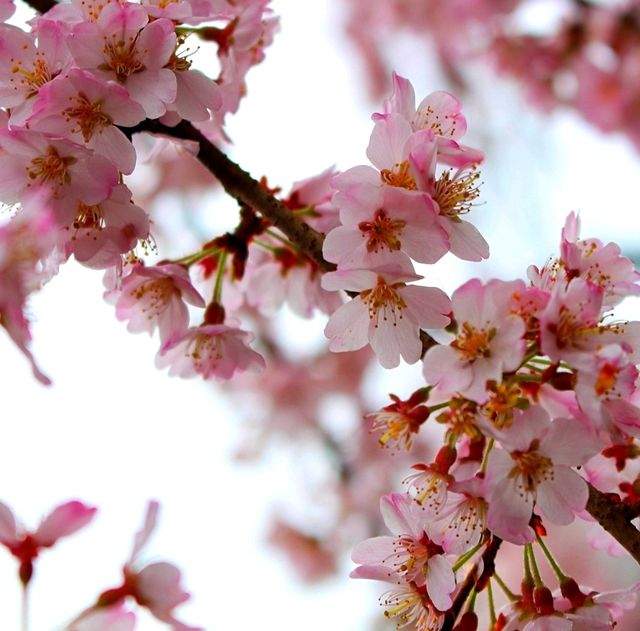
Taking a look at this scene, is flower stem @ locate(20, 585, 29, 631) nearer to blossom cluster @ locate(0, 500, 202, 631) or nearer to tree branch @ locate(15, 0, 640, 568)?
blossom cluster @ locate(0, 500, 202, 631)

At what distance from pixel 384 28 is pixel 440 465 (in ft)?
17.4

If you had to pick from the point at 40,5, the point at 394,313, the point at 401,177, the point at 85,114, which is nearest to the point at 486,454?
the point at 394,313

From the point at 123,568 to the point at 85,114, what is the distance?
441 millimetres

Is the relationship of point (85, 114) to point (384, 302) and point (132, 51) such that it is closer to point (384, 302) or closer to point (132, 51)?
point (132, 51)

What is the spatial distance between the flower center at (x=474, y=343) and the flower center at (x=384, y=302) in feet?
0.31

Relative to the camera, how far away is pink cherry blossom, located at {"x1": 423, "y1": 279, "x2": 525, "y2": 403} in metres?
0.73

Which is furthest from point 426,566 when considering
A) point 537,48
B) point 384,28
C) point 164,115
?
point 384,28

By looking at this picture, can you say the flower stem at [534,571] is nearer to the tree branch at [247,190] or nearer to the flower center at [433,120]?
the tree branch at [247,190]

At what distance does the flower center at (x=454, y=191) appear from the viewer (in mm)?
866

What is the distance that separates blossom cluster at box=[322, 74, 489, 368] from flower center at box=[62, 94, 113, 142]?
0.73 ft

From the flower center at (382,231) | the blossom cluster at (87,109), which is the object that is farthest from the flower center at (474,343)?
the blossom cluster at (87,109)

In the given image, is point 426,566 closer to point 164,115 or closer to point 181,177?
point 164,115

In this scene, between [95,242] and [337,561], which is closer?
[95,242]

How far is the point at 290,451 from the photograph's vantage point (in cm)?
427
